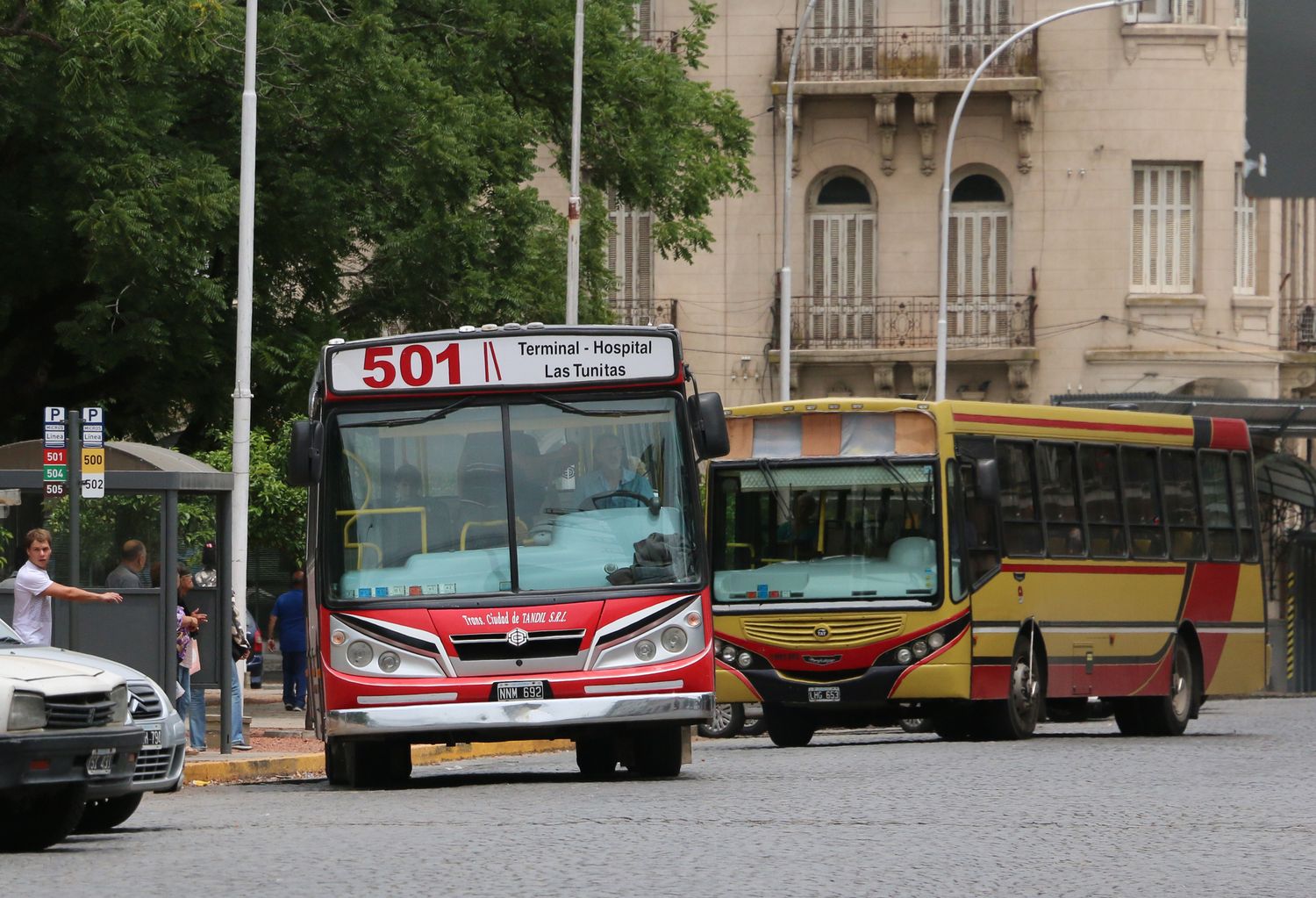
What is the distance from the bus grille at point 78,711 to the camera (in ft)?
36.5

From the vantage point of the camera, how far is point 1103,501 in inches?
856

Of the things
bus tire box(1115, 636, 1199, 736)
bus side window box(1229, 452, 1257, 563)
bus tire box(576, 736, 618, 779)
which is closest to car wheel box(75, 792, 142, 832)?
bus tire box(576, 736, 618, 779)

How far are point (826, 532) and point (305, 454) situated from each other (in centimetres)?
614

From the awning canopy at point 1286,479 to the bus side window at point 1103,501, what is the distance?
1792 cm

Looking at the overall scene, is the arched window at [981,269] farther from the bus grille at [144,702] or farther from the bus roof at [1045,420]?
the bus grille at [144,702]

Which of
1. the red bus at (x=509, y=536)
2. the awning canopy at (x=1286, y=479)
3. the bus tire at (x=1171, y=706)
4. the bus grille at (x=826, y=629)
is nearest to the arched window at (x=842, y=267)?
the awning canopy at (x=1286, y=479)

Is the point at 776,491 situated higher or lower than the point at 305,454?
lower

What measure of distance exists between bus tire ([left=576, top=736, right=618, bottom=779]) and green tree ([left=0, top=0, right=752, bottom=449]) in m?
8.74

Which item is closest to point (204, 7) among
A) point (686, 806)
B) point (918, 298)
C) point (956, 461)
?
point (956, 461)

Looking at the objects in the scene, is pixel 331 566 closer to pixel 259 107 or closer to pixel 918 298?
pixel 259 107

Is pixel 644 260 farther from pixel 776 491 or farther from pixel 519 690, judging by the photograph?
pixel 519 690

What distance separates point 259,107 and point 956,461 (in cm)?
1000

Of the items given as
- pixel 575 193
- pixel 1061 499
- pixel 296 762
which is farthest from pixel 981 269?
pixel 296 762

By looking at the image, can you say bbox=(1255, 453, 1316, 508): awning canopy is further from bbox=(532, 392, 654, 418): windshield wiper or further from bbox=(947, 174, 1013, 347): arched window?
bbox=(532, 392, 654, 418): windshield wiper
